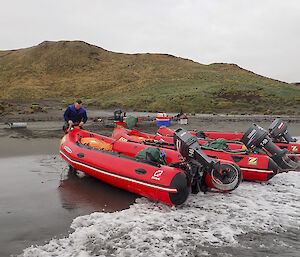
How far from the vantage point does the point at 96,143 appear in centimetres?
796

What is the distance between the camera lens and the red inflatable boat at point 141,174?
16.0ft

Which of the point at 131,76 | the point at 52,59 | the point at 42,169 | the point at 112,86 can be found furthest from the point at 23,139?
the point at 52,59

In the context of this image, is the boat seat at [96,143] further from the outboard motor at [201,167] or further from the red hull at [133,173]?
the outboard motor at [201,167]

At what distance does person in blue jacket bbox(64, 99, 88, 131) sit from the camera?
8312 mm

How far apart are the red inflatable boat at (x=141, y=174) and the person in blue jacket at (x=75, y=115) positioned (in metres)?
1.24

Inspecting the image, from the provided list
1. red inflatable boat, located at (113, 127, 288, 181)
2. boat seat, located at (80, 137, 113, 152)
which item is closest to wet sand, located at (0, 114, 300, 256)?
boat seat, located at (80, 137, 113, 152)

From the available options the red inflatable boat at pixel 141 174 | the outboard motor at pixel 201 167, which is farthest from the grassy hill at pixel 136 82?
the outboard motor at pixel 201 167

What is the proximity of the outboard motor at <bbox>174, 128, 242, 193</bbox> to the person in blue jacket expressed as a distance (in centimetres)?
406

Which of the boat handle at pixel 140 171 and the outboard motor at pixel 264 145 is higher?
the outboard motor at pixel 264 145

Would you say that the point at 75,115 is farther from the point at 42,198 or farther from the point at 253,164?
the point at 253,164

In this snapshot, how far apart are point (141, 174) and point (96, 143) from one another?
3.06 meters

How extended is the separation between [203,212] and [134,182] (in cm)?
148

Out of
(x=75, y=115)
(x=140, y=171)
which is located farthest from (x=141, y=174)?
(x=75, y=115)

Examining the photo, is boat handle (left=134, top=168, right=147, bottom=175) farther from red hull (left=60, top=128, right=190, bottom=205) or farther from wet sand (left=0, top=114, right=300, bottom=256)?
wet sand (left=0, top=114, right=300, bottom=256)
